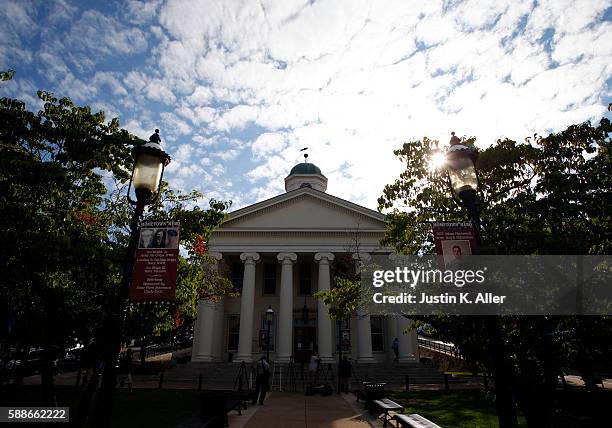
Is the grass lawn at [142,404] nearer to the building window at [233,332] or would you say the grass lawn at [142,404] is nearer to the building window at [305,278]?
the building window at [233,332]

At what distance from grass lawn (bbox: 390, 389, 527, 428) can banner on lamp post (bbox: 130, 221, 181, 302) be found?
303 inches

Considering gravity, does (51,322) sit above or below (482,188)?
below

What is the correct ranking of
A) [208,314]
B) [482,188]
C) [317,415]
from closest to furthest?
[482,188] < [317,415] < [208,314]

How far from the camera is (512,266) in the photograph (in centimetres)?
823

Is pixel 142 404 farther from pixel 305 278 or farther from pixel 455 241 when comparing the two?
pixel 305 278

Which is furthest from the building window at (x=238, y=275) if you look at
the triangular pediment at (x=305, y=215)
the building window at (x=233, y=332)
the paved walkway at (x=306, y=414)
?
the paved walkway at (x=306, y=414)

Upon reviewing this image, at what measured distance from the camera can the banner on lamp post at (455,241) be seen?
576 centimetres

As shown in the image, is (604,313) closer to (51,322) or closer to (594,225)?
(594,225)

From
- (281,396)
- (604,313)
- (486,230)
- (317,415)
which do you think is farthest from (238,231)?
(604,313)

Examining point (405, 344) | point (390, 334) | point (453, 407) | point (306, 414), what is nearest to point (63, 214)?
point (306, 414)

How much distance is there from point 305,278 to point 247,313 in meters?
6.41

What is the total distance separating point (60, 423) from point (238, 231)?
69.4 ft

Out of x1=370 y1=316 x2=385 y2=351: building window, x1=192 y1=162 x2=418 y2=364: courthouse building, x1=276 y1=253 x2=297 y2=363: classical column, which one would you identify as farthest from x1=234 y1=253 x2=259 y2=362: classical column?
x1=370 y1=316 x2=385 y2=351: building window

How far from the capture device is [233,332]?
2994 cm
